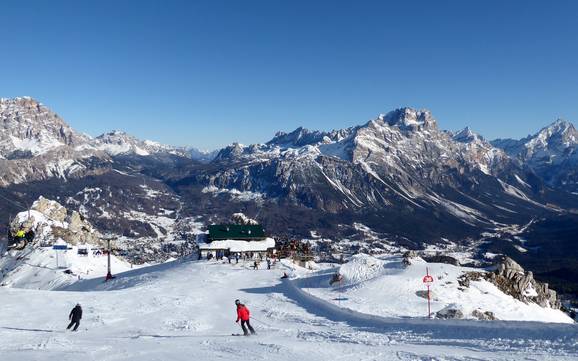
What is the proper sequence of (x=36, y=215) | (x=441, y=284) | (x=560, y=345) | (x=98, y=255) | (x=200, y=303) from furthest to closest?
(x=36, y=215) < (x=98, y=255) < (x=441, y=284) < (x=200, y=303) < (x=560, y=345)

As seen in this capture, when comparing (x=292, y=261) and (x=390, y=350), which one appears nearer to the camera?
(x=390, y=350)

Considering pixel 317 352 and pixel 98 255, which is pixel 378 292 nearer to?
pixel 317 352

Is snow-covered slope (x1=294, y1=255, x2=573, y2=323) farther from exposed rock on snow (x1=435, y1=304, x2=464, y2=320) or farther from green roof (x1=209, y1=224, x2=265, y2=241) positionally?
green roof (x1=209, y1=224, x2=265, y2=241)

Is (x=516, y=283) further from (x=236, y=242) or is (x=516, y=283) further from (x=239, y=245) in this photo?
(x=236, y=242)

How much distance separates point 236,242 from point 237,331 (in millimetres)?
57641

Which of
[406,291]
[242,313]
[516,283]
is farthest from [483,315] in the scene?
[242,313]

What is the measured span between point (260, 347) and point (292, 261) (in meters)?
54.5

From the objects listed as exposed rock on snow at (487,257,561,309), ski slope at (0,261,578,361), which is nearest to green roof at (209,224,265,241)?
ski slope at (0,261,578,361)

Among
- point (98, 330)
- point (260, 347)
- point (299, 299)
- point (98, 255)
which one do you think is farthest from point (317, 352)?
point (98, 255)

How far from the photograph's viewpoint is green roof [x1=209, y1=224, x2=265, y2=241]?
91.0m

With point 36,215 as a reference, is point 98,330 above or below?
below

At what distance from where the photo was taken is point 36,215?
128 meters

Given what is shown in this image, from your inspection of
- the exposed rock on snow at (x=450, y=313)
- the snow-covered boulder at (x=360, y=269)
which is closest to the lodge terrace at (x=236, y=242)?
the snow-covered boulder at (x=360, y=269)

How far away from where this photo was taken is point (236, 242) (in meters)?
89.5
